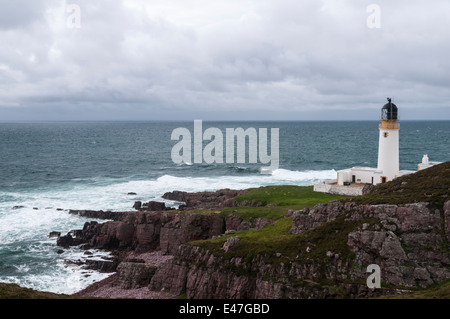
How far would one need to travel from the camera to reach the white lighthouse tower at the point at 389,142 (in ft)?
160

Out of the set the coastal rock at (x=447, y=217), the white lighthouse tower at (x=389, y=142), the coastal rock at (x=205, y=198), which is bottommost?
the coastal rock at (x=205, y=198)

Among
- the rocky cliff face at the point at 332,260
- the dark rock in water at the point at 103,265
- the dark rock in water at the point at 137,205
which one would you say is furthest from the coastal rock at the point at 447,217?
the dark rock in water at the point at 137,205

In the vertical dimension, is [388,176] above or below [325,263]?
above

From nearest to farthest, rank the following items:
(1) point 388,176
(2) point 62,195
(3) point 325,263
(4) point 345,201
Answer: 1. (3) point 325,263
2. (4) point 345,201
3. (1) point 388,176
4. (2) point 62,195

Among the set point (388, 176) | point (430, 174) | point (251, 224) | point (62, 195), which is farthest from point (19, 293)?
point (62, 195)

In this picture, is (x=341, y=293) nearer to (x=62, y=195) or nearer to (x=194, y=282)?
(x=194, y=282)

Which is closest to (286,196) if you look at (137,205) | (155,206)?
(155,206)

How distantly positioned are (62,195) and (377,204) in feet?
191

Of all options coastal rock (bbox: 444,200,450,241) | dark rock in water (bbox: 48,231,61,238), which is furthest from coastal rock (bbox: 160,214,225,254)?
coastal rock (bbox: 444,200,450,241)

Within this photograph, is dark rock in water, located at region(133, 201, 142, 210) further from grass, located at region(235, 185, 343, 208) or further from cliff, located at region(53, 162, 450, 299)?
cliff, located at region(53, 162, 450, 299)

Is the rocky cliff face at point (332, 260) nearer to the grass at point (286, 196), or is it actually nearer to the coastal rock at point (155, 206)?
the grass at point (286, 196)

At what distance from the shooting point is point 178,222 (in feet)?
146

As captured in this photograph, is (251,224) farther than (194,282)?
Yes
